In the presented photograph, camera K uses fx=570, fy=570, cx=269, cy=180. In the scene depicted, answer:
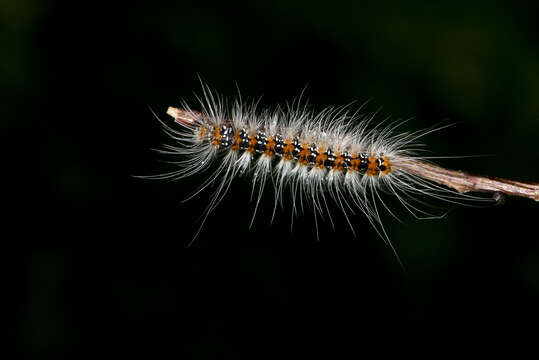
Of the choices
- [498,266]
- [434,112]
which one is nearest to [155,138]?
[434,112]

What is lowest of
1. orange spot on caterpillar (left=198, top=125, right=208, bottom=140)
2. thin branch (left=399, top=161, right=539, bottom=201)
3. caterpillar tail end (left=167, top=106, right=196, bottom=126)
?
thin branch (left=399, top=161, right=539, bottom=201)

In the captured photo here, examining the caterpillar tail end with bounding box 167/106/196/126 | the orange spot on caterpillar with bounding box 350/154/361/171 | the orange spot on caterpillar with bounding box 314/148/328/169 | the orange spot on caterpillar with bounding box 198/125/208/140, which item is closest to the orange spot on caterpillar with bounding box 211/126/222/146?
the orange spot on caterpillar with bounding box 198/125/208/140

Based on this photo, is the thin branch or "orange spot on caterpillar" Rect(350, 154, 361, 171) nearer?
the thin branch

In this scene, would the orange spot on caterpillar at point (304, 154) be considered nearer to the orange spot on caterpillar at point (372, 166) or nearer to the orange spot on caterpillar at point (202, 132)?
the orange spot on caterpillar at point (372, 166)

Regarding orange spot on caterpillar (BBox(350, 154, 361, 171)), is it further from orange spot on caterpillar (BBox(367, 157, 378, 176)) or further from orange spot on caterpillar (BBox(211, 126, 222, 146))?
orange spot on caterpillar (BBox(211, 126, 222, 146))

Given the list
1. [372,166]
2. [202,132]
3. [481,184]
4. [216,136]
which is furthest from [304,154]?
[481,184]

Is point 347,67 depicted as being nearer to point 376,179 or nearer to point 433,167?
point 376,179

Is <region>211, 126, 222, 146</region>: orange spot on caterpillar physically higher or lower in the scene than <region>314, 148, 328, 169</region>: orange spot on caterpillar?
lower

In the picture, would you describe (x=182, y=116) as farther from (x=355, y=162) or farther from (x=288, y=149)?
(x=355, y=162)

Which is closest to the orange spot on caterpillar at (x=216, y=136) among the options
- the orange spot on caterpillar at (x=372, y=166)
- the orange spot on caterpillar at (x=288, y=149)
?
the orange spot on caterpillar at (x=288, y=149)
